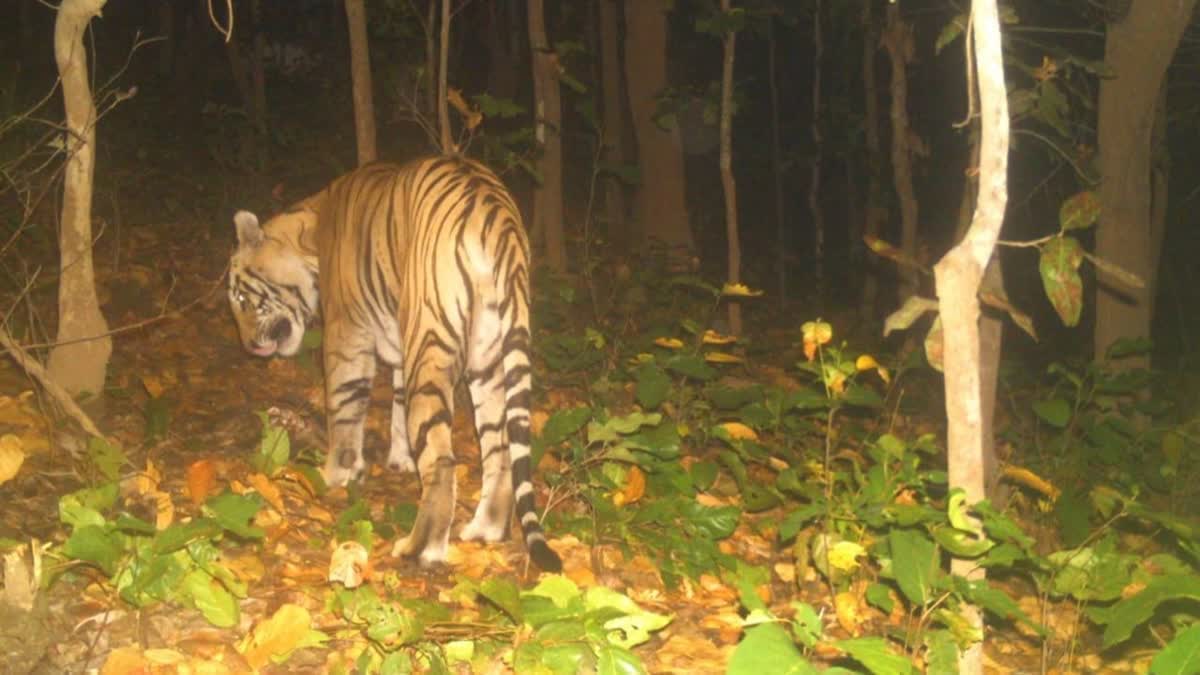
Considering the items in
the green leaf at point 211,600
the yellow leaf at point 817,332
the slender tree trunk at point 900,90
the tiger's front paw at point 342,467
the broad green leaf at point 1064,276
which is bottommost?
the tiger's front paw at point 342,467

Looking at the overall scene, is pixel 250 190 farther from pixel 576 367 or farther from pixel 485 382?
pixel 485 382

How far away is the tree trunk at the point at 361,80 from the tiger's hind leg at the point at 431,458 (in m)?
2.78

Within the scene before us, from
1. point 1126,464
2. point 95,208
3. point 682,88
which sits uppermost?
point 682,88

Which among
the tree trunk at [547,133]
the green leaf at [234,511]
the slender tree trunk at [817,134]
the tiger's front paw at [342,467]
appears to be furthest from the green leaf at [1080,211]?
the slender tree trunk at [817,134]

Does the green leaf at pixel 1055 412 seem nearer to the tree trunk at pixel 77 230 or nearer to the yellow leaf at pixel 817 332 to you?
the yellow leaf at pixel 817 332

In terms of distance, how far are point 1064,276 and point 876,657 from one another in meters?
1.40

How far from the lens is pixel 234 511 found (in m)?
3.96

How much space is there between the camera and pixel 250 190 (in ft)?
39.3

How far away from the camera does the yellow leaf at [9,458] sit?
4367 mm

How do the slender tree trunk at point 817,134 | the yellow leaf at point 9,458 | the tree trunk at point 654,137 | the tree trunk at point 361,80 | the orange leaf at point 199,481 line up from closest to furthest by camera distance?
the yellow leaf at point 9,458
the orange leaf at point 199,481
the tree trunk at point 361,80
the tree trunk at point 654,137
the slender tree trunk at point 817,134

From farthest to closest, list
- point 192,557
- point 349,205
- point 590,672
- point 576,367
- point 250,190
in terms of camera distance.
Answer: point 250,190 → point 576,367 → point 349,205 → point 192,557 → point 590,672

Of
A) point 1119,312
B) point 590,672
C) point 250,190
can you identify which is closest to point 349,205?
point 590,672

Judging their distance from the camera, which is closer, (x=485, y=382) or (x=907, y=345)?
(x=485, y=382)

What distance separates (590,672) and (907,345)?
5.54 metres
